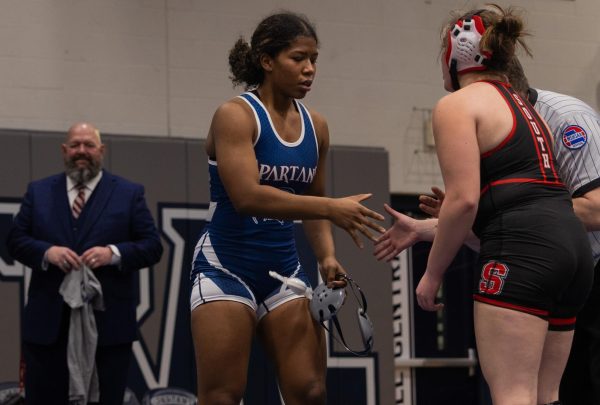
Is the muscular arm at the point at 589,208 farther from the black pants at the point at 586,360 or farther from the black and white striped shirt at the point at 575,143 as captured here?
the black pants at the point at 586,360

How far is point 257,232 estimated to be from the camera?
4.30m

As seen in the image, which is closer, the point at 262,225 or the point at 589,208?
the point at 589,208

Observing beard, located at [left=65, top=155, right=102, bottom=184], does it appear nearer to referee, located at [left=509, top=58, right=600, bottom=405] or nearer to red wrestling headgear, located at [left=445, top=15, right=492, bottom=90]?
referee, located at [left=509, top=58, right=600, bottom=405]

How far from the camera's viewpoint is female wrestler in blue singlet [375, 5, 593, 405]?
3.30 metres

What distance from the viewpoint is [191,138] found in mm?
7898

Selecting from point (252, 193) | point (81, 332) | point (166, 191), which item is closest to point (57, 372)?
point (81, 332)

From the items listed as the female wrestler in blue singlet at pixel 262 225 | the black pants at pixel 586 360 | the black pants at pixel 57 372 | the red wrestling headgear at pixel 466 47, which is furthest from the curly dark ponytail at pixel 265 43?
the black pants at pixel 57 372

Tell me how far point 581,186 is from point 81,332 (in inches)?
117

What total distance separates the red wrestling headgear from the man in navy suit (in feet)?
9.40

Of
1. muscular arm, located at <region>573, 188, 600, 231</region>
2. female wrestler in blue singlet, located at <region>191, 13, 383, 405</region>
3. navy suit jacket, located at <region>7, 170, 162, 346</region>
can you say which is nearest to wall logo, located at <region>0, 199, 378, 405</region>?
navy suit jacket, located at <region>7, 170, 162, 346</region>

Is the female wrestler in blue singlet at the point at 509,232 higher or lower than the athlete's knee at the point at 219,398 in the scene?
higher

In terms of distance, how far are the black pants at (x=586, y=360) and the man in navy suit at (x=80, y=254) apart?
2.71 meters

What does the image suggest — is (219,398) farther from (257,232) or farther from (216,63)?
(216,63)

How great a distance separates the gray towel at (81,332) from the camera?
231 inches
